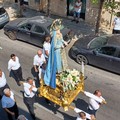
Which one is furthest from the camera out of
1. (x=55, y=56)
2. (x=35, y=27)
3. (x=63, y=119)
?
(x=35, y=27)

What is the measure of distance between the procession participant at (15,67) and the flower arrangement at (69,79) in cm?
261

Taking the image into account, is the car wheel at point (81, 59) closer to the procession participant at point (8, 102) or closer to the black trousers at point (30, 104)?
the black trousers at point (30, 104)

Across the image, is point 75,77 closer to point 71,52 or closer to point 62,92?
point 62,92

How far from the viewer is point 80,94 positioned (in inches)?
435

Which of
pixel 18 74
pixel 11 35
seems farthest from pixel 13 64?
pixel 11 35

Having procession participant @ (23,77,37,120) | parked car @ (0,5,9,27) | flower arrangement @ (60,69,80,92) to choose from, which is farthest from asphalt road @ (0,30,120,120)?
parked car @ (0,5,9,27)

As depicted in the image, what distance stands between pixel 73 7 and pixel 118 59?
752 cm

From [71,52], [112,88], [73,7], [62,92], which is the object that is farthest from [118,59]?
[73,7]

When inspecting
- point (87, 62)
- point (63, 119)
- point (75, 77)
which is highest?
point (75, 77)

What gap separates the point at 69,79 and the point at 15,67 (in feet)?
10.1

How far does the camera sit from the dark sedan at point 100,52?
464 inches

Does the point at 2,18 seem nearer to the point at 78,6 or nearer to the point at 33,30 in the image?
the point at 33,30

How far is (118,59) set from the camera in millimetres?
11656

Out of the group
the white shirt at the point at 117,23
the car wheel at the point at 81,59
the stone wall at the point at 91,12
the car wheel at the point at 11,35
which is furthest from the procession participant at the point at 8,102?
the stone wall at the point at 91,12
